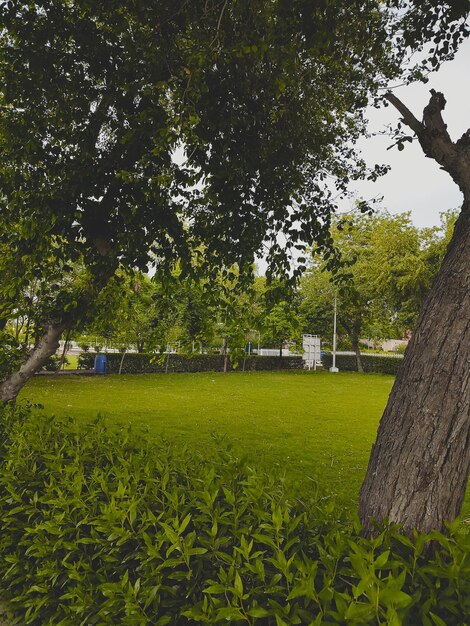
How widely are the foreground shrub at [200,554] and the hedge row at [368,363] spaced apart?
32.2 metres

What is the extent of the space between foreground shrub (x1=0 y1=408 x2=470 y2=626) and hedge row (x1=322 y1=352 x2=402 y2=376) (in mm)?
32199

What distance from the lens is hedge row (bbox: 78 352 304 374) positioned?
89.8ft

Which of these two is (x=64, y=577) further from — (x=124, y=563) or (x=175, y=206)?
(x=175, y=206)

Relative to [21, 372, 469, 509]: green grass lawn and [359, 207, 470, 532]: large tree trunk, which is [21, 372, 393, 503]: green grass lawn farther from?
[359, 207, 470, 532]: large tree trunk

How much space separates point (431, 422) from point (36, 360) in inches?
172

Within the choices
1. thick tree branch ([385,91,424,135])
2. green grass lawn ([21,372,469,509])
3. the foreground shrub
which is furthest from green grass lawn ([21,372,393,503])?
thick tree branch ([385,91,424,135])

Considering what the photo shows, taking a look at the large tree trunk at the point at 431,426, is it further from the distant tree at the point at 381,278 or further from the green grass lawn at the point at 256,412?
the distant tree at the point at 381,278

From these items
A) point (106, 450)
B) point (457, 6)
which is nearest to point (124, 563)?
point (106, 450)

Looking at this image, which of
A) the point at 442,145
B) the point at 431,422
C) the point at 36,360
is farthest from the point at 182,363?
the point at 431,422

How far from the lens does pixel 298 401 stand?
17.7 m

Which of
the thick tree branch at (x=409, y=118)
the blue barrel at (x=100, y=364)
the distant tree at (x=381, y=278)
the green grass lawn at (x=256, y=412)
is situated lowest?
the green grass lawn at (x=256, y=412)

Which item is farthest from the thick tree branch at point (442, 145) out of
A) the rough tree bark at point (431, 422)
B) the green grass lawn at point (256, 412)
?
the green grass lawn at point (256, 412)

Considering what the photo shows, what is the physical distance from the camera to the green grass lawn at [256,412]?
8547mm

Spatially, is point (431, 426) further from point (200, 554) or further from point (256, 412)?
point (256, 412)
